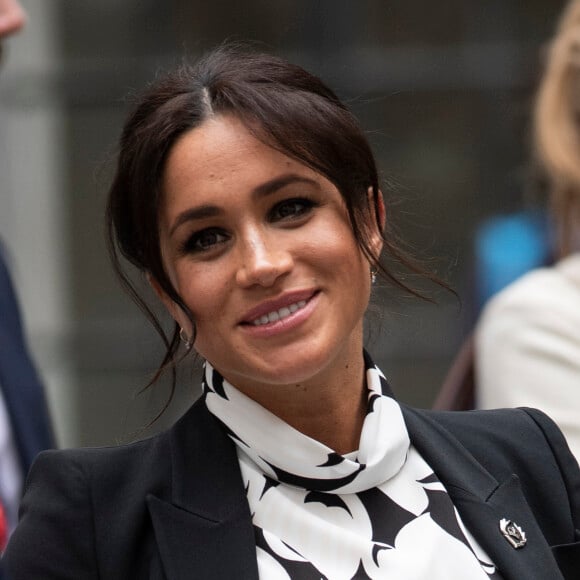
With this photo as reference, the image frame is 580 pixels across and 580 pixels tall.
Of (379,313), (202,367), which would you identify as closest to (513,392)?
(379,313)

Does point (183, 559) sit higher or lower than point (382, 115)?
higher

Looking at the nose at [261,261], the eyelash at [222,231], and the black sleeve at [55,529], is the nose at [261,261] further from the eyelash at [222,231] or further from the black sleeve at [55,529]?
the black sleeve at [55,529]

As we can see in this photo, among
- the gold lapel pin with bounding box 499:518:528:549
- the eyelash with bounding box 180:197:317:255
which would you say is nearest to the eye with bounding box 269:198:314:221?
the eyelash with bounding box 180:197:317:255

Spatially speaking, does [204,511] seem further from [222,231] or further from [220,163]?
[220,163]

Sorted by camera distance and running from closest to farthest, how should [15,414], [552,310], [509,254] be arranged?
[15,414] < [552,310] < [509,254]

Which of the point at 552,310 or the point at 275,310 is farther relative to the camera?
the point at 552,310

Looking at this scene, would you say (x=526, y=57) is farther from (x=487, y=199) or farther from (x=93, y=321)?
(x=93, y=321)

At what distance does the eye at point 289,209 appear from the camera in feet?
8.11

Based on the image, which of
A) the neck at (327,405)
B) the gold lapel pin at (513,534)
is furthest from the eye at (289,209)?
the gold lapel pin at (513,534)

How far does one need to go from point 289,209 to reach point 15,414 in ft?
4.31

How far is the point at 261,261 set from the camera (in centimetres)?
240

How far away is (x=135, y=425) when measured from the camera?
7.89 m

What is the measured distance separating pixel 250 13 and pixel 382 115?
0.97 metres

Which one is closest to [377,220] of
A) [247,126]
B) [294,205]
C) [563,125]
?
[294,205]
